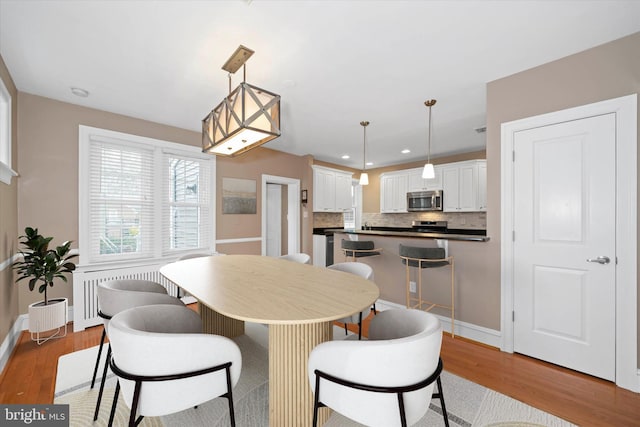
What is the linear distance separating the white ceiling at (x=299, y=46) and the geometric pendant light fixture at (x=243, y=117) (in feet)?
0.39

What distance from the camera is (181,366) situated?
1.06 m

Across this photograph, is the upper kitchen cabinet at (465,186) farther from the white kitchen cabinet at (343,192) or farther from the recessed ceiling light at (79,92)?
the recessed ceiling light at (79,92)

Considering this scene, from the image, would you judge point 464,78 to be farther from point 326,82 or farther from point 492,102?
point 326,82

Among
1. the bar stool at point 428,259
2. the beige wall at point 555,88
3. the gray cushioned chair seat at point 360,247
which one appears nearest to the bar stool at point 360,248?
the gray cushioned chair seat at point 360,247

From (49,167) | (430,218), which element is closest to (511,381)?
(430,218)

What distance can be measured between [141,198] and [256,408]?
10.0ft

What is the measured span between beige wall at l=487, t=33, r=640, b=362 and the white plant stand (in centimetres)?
421

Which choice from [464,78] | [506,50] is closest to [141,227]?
[464,78]

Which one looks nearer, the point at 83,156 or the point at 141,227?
the point at 83,156

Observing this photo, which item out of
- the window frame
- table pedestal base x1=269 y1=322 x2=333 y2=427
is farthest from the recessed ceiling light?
table pedestal base x1=269 y1=322 x2=333 y2=427

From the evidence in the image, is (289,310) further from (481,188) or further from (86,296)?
(481,188)

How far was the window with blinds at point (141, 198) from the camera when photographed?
318 centimetres

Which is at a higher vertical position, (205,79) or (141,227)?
(205,79)

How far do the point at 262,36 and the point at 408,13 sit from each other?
1006mm
